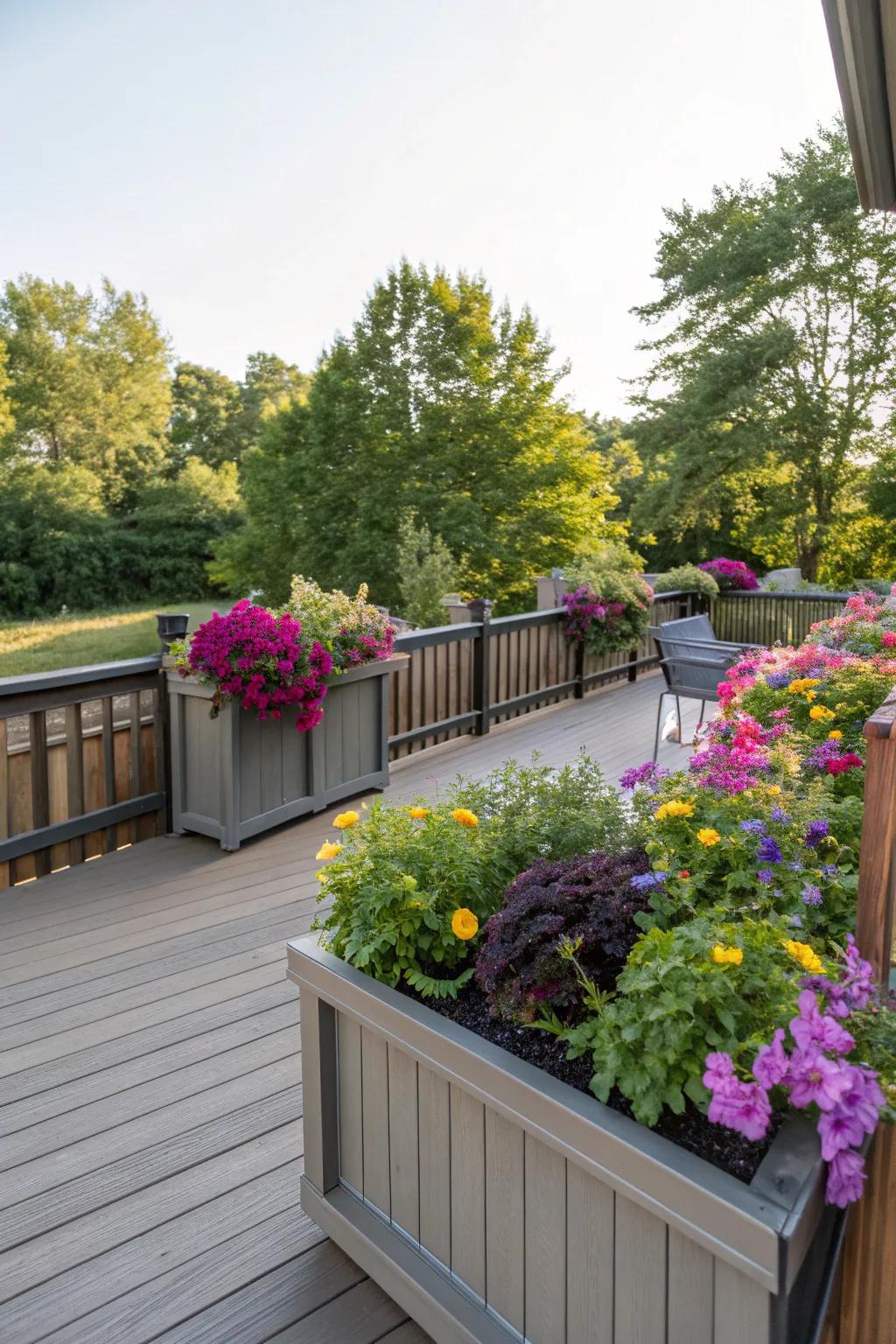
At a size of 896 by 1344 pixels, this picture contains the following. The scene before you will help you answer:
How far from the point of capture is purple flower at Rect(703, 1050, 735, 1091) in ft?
3.74

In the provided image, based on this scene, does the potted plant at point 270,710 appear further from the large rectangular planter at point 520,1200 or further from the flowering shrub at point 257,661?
the large rectangular planter at point 520,1200

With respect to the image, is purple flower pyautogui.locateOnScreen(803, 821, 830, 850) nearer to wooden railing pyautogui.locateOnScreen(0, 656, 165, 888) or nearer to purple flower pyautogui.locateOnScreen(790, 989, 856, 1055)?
purple flower pyautogui.locateOnScreen(790, 989, 856, 1055)

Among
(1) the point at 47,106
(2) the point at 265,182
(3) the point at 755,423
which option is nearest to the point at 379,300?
(2) the point at 265,182

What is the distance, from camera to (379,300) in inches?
774

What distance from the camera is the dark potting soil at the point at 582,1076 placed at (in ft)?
4.05

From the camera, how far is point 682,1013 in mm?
1279

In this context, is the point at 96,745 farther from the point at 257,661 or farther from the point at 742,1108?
the point at 742,1108

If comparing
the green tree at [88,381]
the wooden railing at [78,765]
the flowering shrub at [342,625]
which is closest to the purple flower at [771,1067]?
the wooden railing at [78,765]

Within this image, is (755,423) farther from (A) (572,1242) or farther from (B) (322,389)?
(A) (572,1242)

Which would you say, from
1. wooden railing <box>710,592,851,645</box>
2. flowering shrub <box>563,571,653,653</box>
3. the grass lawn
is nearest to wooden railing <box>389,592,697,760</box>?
flowering shrub <box>563,571,653,653</box>

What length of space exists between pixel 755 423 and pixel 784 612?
6.79 m

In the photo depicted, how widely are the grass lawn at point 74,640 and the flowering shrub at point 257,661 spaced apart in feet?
53.9

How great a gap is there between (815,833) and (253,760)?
2748 millimetres

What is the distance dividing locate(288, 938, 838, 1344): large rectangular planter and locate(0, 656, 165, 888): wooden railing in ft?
7.40
